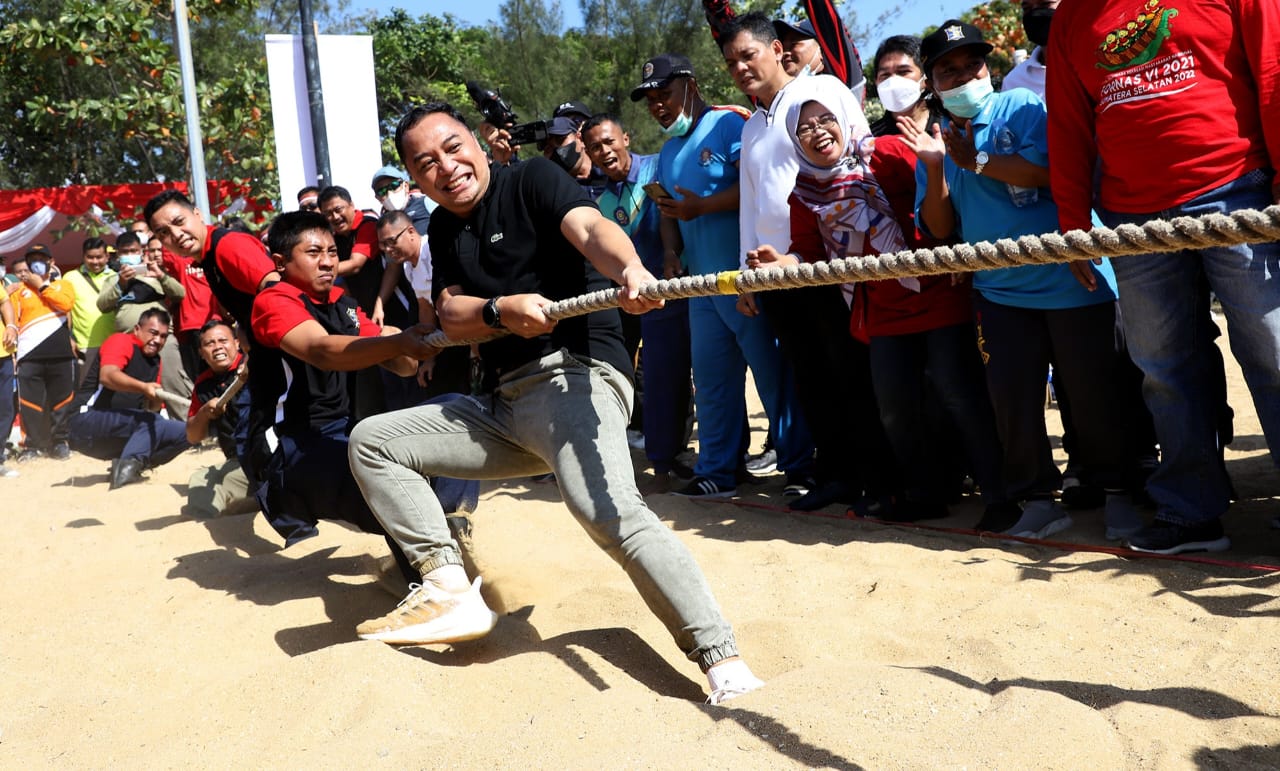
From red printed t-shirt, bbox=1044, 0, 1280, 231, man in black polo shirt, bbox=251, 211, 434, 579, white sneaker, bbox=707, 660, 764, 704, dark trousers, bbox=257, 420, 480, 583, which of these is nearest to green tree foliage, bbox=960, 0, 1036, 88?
red printed t-shirt, bbox=1044, 0, 1280, 231

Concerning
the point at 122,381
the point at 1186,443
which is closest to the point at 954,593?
the point at 1186,443

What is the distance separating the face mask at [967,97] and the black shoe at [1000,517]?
1.44 metres

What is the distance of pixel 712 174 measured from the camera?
201 inches

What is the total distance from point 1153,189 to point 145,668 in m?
3.53

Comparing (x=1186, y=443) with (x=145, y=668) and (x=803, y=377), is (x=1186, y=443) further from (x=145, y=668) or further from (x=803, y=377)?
(x=145, y=668)

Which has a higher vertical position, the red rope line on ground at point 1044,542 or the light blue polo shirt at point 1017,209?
the light blue polo shirt at point 1017,209

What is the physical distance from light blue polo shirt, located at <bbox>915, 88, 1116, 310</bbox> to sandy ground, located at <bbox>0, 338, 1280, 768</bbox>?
876mm

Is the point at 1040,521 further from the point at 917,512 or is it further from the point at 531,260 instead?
the point at 531,260

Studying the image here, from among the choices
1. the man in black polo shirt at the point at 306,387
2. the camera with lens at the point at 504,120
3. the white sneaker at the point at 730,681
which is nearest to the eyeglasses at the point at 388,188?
the camera with lens at the point at 504,120

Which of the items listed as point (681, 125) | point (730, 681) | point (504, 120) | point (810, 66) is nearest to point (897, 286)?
point (810, 66)

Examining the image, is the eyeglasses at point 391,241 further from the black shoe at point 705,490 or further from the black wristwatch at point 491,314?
the black wristwatch at point 491,314

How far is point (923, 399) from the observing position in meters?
4.48

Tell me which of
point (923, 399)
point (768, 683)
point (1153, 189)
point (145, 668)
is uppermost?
point (1153, 189)

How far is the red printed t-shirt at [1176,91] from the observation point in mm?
3195
